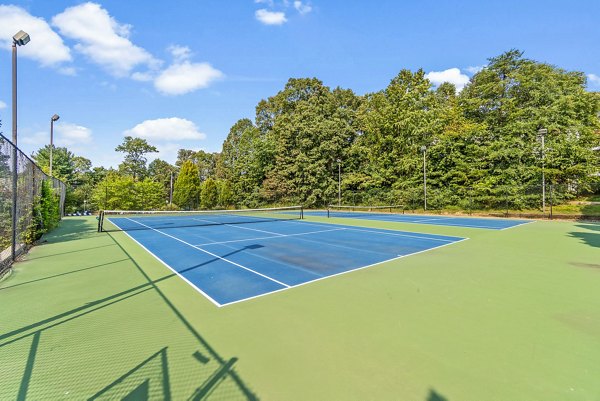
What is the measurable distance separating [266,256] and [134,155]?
56951 mm

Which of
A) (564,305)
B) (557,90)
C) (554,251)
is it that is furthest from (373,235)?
(557,90)

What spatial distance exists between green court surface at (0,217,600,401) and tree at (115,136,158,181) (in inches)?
2149

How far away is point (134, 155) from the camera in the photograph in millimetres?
54281

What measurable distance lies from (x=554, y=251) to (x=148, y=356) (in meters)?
10.0

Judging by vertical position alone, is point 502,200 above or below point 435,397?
above

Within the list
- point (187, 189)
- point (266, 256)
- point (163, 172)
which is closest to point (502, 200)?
point (266, 256)

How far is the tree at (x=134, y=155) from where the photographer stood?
174 ft

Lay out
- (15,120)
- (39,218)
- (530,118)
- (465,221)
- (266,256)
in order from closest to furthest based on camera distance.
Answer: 1. (266,256)
2. (15,120)
3. (39,218)
4. (465,221)
5. (530,118)

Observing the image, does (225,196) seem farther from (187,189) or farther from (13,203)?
(13,203)

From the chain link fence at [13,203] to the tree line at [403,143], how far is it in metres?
23.3

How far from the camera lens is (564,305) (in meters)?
4.07

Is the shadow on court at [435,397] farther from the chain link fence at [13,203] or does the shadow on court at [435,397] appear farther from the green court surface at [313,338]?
the chain link fence at [13,203]

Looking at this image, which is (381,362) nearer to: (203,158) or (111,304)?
(111,304)

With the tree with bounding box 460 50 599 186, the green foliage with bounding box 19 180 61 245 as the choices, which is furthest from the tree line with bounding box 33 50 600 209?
the green foliage with bounding box 19 180 61 245
